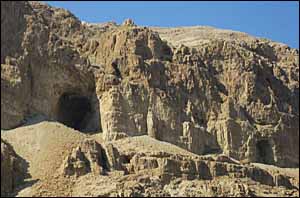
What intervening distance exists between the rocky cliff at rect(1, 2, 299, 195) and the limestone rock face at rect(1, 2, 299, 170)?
82mm

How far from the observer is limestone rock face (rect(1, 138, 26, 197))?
50.5m

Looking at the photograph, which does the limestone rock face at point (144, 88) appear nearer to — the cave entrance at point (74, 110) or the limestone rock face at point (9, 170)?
the cave entrance at point (74, 110)

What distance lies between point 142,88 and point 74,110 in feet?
22.5

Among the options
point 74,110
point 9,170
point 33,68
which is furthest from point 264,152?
point 9,170

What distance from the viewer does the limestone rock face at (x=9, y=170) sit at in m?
50.5

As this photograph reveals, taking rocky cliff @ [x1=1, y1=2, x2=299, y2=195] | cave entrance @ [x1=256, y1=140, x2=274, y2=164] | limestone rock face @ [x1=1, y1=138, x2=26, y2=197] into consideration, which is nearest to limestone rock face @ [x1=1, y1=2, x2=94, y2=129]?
rocky cliff @ [x1=1, y1=2, x2=299, y2=195]

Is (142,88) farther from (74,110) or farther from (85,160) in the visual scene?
(85,160)

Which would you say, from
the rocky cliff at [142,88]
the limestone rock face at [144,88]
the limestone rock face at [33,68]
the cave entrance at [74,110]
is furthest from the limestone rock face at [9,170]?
the cave entrance at [74,110]

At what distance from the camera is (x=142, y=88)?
67500 mm

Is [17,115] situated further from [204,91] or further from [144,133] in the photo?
[204,91]

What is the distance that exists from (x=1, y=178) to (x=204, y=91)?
26577 mm

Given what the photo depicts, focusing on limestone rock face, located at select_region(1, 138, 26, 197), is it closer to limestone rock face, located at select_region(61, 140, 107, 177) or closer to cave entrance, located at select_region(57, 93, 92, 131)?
limestone rock face, located at select_region(61, 140, 107, 177)

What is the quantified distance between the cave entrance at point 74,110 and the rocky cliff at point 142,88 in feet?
0.33

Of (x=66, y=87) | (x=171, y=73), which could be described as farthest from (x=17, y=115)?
(x=171, y=73)
